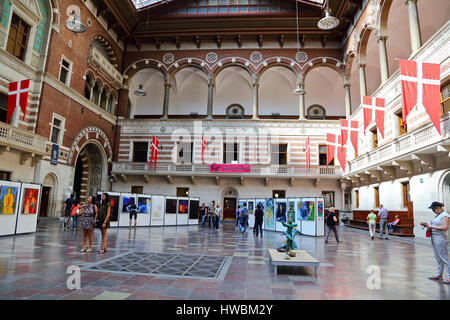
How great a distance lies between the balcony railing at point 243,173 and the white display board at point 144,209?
24.1 ft

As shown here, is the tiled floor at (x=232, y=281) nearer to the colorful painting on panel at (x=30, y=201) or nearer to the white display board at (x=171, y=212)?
the colorful painting on panel at (x=30, y=201)

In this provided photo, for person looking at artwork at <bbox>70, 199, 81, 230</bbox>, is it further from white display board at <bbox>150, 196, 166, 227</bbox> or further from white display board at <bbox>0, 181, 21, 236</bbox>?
white display board at <bbox>150, 196, 166, 227</bbox>

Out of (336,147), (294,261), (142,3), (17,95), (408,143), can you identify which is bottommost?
(294,261)

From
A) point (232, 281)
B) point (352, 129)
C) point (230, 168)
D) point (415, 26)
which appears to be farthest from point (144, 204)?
point (415, 26)

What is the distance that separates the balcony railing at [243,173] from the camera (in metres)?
24.2

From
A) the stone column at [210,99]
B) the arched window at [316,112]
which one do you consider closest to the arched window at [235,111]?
the stone column at [210,99]

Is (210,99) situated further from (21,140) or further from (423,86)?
(423,86)

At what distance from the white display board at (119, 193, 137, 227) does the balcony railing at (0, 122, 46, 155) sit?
18.2 ft

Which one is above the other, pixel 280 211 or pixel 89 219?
pixel 280 211

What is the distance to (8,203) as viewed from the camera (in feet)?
34.4

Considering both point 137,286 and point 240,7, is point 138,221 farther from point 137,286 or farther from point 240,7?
point 240,7

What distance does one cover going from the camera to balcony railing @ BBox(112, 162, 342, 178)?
79.4ft

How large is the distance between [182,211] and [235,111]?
560 inches

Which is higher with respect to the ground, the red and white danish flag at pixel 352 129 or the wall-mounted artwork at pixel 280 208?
the red and white danish flag at pixel 352 129
